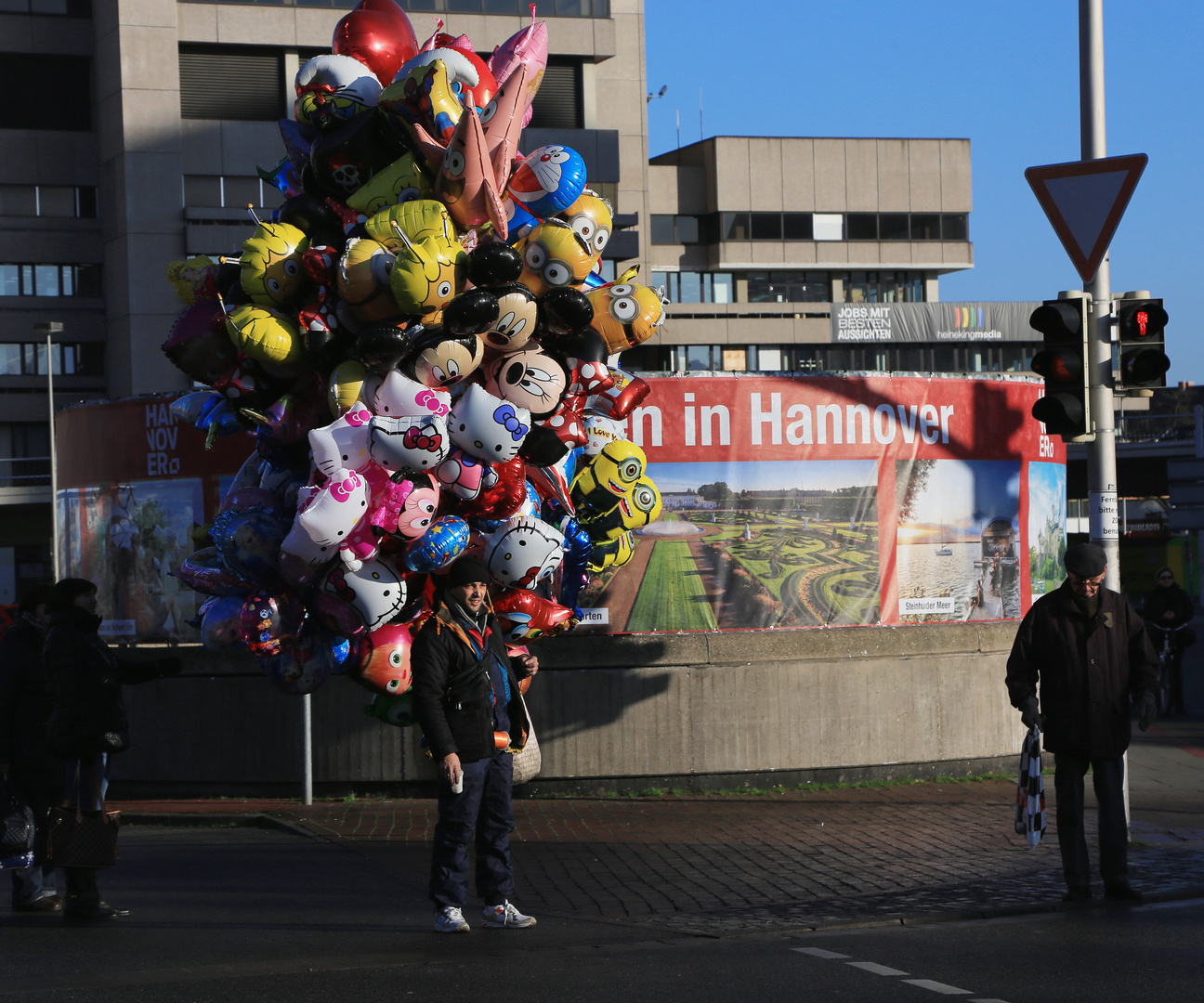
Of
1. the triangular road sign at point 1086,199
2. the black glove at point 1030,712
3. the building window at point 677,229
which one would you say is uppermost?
the building window at point 677,229

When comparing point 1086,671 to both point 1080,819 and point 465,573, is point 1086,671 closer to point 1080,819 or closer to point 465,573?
point 1080,819

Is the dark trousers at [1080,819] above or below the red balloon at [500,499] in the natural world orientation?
below

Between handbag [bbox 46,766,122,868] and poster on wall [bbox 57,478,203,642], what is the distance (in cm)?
460

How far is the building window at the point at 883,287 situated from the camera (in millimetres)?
85188

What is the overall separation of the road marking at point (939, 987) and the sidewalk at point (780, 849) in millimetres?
1171

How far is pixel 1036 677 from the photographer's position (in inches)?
317

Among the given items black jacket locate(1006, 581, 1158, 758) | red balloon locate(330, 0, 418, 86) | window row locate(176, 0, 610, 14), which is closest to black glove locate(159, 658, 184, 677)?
red balloon locate(330, 0, 418, 86)

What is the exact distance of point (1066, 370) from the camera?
30.1ft

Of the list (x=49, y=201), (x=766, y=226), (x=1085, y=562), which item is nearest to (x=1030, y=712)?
(x=1085, y=562)

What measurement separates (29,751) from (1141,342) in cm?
683

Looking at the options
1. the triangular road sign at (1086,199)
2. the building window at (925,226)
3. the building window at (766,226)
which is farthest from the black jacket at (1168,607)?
the building window at (925,226)

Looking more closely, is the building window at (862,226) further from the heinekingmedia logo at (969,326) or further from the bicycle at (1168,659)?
the bicycle at (1168,659)

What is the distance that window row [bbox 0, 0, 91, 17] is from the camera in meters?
55.3

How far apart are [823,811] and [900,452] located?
3.14 m
